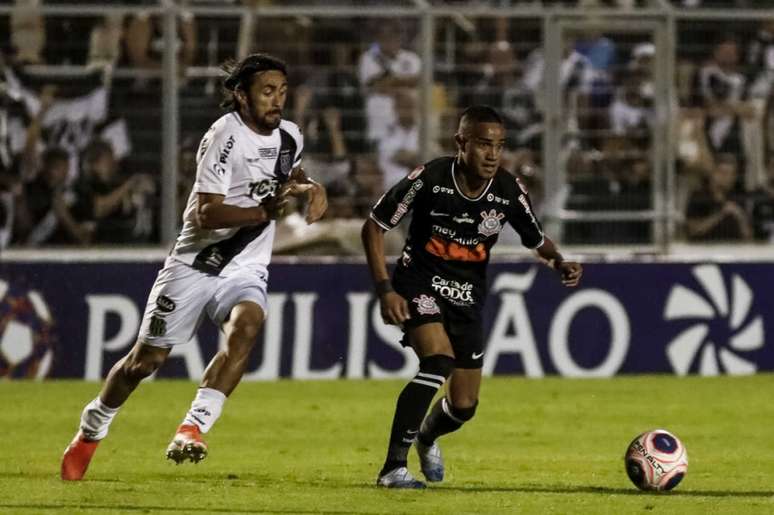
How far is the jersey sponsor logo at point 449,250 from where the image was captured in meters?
9.19

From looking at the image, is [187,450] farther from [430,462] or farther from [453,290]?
[453,290]

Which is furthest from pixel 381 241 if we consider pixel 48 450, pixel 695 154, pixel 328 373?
pixel 695 154

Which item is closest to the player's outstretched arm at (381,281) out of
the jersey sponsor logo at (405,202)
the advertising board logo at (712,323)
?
the jersey sponsor logo at (405,202)

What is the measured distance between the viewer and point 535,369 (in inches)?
614

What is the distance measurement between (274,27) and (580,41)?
2709mm

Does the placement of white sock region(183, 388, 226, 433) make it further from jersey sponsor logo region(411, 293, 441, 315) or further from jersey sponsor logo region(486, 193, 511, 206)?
jersey sponsor logo region(486, 193, 511, 206)

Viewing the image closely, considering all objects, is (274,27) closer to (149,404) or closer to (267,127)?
(149,404)

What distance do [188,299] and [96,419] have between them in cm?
77

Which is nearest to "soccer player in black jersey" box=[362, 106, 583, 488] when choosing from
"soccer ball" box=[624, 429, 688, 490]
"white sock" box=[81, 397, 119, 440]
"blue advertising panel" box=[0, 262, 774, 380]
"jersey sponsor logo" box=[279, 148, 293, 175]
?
"jersey sponsor logo" box=[279, 148, 293, 175]

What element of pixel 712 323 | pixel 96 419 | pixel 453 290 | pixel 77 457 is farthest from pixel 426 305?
pixel 712 323

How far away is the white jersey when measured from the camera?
8977 mm

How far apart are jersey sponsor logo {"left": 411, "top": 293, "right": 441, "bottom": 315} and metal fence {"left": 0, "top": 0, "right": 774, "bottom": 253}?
651cm

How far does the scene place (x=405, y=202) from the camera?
29.7 ft

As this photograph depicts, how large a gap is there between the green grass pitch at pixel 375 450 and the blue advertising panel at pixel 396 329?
0.80ft
